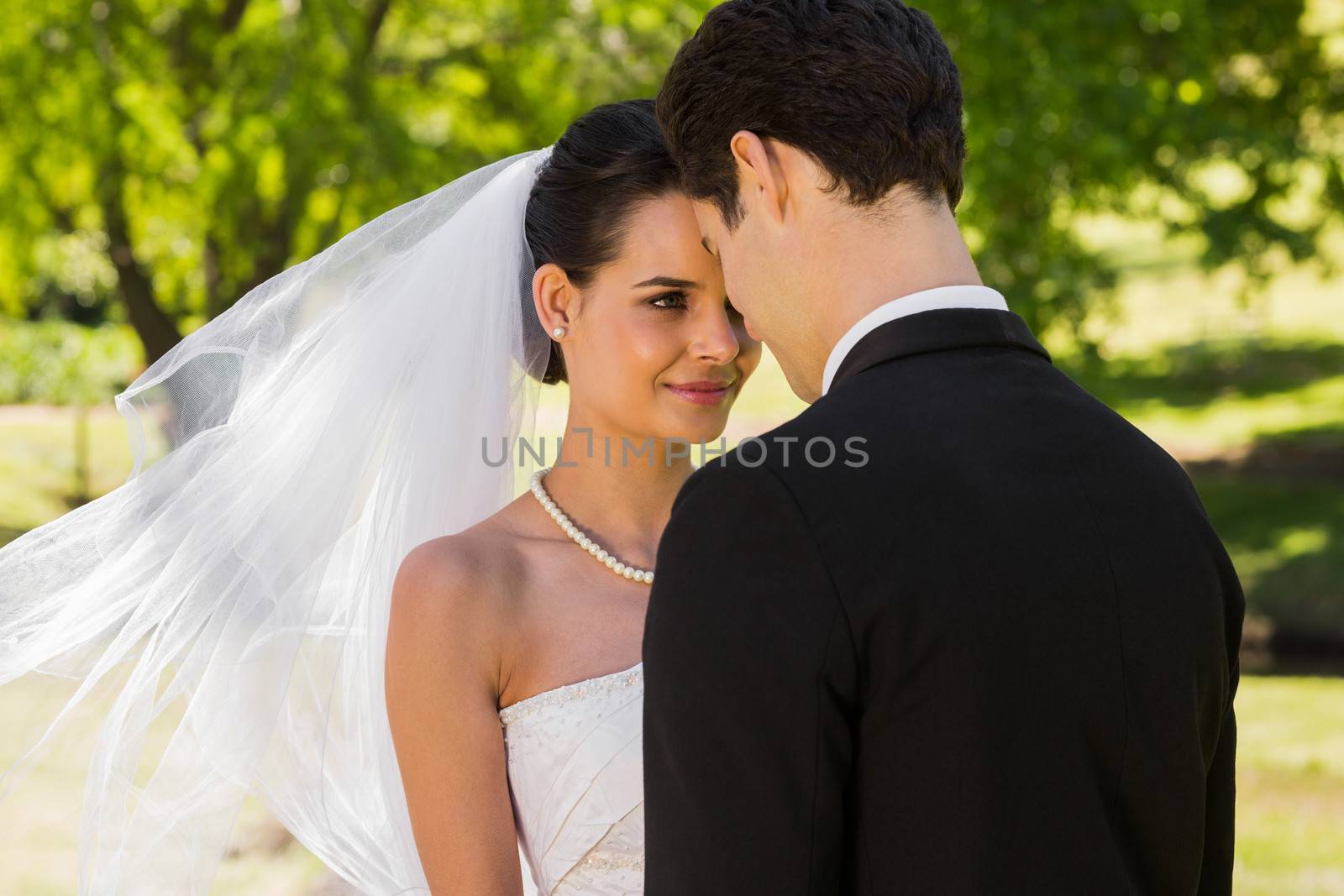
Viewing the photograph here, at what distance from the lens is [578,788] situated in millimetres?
2547

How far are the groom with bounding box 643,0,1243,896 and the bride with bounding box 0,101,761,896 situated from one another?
0.98 m

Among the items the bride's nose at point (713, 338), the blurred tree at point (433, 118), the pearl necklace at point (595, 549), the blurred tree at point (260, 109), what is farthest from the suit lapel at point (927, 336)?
the blurred tree at point (260, 109)

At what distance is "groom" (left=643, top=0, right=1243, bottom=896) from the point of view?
55.9 inches

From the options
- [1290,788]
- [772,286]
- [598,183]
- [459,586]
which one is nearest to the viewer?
[772,286]

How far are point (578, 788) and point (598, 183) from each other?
4.03ft

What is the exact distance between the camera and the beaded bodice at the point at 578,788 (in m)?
2.53

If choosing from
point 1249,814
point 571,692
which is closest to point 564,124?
point 1249,814

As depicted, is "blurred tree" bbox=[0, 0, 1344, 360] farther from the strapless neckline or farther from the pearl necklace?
the strapless neckline

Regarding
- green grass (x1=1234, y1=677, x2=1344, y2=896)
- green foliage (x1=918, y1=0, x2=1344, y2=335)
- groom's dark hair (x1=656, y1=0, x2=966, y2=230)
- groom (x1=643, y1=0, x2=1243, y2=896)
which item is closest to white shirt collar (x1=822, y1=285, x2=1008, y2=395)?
groom (x1=643, y1=0, x2=1243, y2=896)

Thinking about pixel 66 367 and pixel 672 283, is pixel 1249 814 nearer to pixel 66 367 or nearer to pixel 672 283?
pixel 672 283

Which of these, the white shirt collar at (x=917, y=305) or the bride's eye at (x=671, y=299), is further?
the bride's eye at (x=671, y=299)

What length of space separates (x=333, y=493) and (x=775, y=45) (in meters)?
1.58

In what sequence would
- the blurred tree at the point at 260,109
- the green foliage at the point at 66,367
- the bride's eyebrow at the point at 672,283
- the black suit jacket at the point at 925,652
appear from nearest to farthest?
the black suit jacket at the point at 925,652, the bride's eyebrow at the point at 672,283, the blurred tree at the point at 260,109, the green foliage at the point at 66,367

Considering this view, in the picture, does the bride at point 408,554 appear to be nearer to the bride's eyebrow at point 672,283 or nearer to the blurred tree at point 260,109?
the bride's eyebrow at point 672,283
